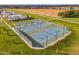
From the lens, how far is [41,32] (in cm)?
346

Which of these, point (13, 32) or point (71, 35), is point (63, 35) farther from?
point (13, 32)

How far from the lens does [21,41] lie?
3445mm

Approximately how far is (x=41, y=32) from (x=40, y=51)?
15cm

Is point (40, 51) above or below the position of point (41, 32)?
below

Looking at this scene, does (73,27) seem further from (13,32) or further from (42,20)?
(13,32)

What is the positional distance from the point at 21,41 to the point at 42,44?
165mm

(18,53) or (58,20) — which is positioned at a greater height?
(58,20)

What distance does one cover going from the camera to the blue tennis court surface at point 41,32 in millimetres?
3441

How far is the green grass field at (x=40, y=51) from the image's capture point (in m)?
3.44

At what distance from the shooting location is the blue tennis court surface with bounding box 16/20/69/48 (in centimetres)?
344

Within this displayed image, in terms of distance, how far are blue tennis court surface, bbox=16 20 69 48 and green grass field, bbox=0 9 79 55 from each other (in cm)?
4

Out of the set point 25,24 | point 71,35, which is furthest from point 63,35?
point 25,24

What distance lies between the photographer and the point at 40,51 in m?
3.45

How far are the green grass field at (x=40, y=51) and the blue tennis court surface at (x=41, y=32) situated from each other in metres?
0.04
